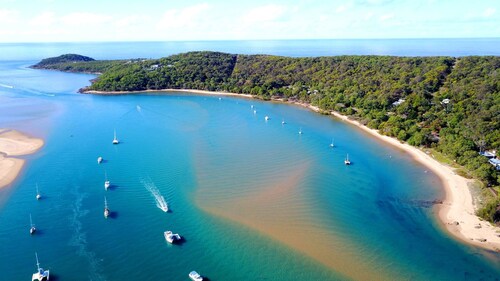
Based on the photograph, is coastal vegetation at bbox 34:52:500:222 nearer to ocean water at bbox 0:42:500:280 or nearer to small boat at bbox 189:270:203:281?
ocean water at bbox 0:42:500:280

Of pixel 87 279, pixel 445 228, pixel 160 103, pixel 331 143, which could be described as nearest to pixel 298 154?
pixel 331 143

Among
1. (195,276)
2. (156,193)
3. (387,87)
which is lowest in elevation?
(195,276)

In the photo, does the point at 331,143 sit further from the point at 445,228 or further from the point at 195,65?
the point at 195,65

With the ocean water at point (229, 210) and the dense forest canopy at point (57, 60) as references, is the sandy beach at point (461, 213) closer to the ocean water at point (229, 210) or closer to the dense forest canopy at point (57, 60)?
the ocean water at point (229, 210)

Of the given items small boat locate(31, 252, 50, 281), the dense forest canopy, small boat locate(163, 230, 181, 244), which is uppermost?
the dense forest canopy

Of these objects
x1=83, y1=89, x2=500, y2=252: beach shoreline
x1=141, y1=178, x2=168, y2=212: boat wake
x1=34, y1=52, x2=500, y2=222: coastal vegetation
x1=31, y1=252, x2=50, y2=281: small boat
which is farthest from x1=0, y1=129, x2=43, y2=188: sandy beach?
x1=83, y1=89, x2=500, y2=252: beach shoreline

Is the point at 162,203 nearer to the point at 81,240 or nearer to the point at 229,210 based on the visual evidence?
the point at 229,210

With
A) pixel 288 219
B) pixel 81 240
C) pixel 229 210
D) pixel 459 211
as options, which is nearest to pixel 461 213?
pixel 459 211

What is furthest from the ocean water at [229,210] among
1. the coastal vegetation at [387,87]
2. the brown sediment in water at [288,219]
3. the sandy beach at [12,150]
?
the coastal vegetation at [387,87]
